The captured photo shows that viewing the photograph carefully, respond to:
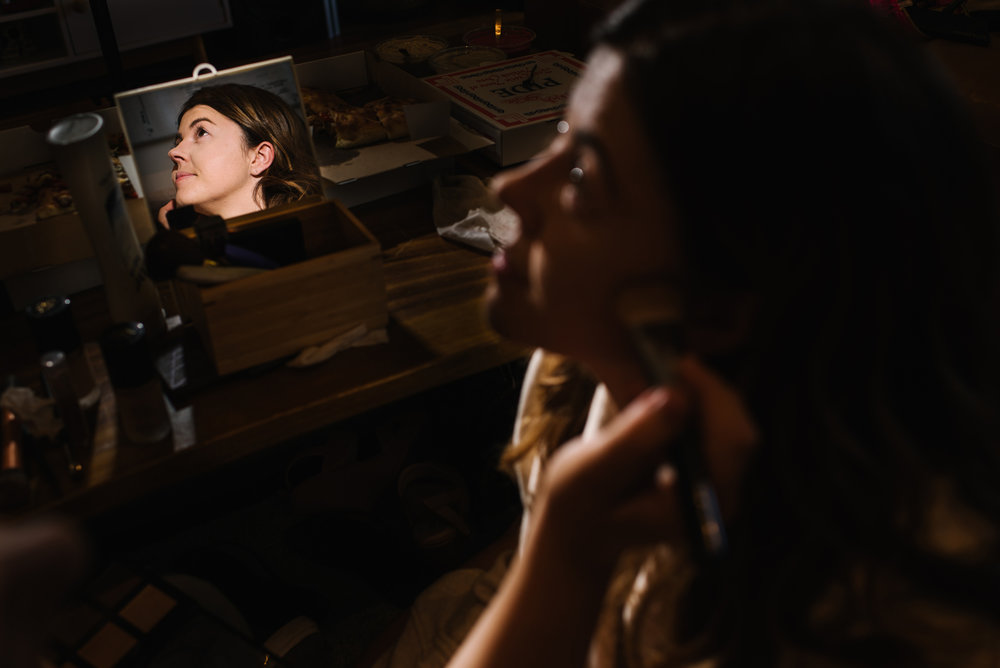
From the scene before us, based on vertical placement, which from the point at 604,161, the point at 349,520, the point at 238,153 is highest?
the point at 604,161

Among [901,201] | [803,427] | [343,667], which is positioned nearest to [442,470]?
[343,667]

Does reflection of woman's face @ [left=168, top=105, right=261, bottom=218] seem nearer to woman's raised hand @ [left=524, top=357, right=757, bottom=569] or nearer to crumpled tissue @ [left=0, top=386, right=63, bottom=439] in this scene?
crumpled tissue @ [left=0, top=386, right=63, bottom=439]

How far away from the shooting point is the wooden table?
2.95 feet

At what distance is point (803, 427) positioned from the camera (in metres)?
0.59

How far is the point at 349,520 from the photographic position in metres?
1.55

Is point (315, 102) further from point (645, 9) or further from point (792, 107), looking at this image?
point (792, 107)

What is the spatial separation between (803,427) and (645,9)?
335 millimetres

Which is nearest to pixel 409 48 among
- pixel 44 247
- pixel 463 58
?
pixel 463 58

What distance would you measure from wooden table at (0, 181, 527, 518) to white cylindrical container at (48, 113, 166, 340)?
10cm

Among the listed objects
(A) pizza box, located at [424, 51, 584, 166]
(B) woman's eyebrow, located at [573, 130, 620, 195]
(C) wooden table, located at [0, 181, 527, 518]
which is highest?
(B) woman's eyebrow, located at [573, 130, 620, 195]

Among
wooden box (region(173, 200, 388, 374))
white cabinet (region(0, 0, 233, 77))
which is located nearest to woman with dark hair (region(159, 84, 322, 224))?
wooden box (region(173, 200, 388, 374))

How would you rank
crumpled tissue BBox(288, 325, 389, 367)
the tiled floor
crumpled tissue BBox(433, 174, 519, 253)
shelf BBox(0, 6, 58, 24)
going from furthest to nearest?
shelf BBox(0, 6, 58, 24)
the tiled floor
crumpled tissue BBox(433, 174, 519, 253)
crumpled tissue BBox(288, 325, 389, 367)

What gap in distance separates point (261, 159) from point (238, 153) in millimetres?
34

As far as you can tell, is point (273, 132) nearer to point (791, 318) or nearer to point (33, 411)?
point (33, 411)
